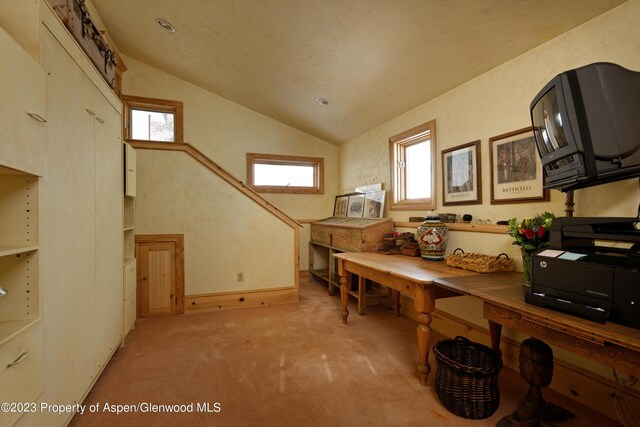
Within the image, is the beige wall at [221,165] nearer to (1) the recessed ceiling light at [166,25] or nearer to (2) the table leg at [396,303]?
(1) the recessed ceiling light at [166,25]

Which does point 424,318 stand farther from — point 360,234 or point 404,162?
point 404,162

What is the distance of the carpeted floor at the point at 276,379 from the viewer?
1594mm

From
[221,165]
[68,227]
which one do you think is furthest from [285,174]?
[68,227]

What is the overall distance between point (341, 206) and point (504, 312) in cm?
347

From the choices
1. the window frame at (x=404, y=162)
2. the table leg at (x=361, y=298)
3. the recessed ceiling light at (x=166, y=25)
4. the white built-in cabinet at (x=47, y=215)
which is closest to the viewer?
the white built-in cabinet at (x=47, y=215)

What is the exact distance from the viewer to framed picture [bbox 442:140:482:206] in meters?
2.39

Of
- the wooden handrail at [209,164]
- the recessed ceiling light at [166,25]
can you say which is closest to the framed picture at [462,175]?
the wooden handrail at [209,164]

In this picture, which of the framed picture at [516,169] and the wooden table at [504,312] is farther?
the framed picture at [516,169]

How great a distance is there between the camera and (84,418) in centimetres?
159

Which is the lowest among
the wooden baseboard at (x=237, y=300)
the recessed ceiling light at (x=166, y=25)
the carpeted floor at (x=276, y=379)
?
the carpeted floor at (x=276, y=379)

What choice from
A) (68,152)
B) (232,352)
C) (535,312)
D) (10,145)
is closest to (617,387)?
(535,312)

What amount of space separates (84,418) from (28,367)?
0.69 meters

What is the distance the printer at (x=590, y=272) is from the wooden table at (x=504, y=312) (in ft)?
0.17

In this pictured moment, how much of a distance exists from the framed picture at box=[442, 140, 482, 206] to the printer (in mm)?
1053
